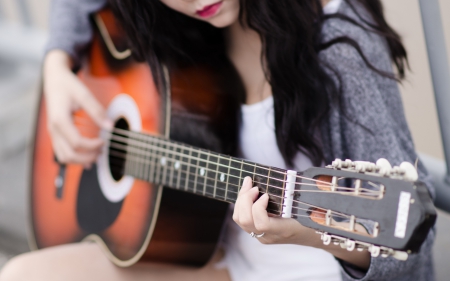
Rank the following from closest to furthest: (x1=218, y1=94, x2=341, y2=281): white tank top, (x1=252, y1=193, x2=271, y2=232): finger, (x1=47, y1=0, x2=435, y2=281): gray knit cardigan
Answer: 1. (x1=252, y1=193, x2=271, y2=232): finger
2. (x1=47, y1=0, x2=435, y2=281): gray knit cardigan
3. (x1=218, y1=94, x2=341, y2=281): white tank top

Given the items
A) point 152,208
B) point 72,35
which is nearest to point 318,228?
point 152,208

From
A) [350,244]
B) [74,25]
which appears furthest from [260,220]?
[74,25]

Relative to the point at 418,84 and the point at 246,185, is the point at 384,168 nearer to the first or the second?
the point at 246,185

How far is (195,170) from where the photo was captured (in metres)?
0.96

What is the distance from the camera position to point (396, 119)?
96 cm

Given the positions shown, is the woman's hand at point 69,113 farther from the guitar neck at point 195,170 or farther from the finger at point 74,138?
the guitar neck at point 195,170

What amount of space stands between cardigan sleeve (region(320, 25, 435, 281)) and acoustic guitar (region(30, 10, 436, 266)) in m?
0.07

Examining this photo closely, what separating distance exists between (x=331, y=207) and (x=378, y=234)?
0.24ft

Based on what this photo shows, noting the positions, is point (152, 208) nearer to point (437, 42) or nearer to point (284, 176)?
point (284, 176)

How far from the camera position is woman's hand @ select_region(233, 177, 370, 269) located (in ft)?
2.46

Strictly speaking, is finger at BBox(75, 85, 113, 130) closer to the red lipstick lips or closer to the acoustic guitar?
the acoustic guitar

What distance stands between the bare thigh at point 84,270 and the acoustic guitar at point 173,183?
3 cm

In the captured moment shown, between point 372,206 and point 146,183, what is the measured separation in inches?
22.6

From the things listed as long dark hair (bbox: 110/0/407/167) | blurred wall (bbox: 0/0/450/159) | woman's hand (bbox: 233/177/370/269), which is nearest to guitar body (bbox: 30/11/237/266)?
long dark hair (bbox: 110/0/407/167)
